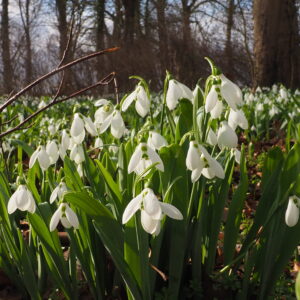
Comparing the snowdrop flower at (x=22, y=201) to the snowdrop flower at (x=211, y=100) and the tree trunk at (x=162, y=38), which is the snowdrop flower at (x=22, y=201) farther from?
the tree trunk at (x=162, y=38)

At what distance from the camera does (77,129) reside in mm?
1588

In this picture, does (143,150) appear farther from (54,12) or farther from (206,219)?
(54,12)

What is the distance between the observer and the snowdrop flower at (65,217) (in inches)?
48.6

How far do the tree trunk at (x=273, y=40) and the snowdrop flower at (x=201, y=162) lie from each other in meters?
9.42

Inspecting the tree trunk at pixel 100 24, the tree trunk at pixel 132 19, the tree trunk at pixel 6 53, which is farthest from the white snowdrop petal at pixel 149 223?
the tree trunk at pixel 100 24

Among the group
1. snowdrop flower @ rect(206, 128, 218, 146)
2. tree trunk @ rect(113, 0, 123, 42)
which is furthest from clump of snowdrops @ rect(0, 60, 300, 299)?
tree trunk @ rect(113, 0, 123, 42)

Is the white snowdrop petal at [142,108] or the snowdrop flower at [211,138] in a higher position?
the white snowdrop petal at [142,108]

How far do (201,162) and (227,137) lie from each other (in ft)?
0.57

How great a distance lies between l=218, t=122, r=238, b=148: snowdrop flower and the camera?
1.28 m

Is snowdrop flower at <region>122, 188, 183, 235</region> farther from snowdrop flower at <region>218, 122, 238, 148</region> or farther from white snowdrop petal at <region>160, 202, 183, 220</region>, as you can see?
snowdrop flower at <region>218, 122, 238, 148</region>

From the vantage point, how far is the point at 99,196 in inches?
59.2

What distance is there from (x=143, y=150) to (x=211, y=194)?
40cm

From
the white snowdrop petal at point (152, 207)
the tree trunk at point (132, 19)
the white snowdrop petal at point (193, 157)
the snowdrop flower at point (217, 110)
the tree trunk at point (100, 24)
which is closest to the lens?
the white snowdrop petal at point (152, 207)

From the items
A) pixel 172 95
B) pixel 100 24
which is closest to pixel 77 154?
pixel 172 95
